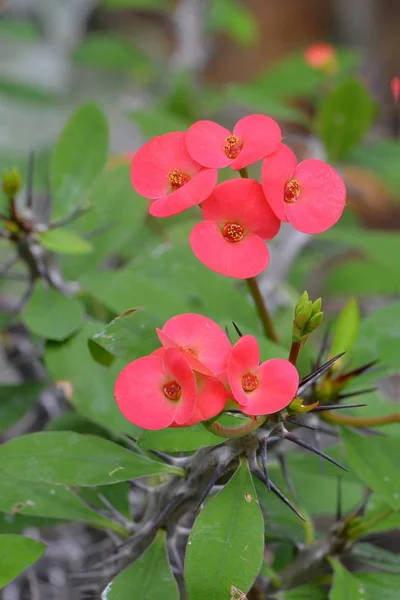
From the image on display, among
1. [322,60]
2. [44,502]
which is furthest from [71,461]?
[322,60]

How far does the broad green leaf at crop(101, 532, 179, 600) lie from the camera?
614mm

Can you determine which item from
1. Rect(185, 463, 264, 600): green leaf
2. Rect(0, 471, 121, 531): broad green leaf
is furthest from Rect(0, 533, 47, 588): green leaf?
Rect(185, 463, 264, 600): green leaf

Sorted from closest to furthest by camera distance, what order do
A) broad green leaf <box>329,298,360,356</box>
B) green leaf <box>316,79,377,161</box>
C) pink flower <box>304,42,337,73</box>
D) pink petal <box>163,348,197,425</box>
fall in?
pink petal <box>163,348,197,425</box> → broad green leaf <box>329,298,360,356</box> → green leaf <box>316,79,377,161</box> → pink flower <box>304,42,337,73</box>

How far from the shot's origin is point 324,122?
1368 millimetres

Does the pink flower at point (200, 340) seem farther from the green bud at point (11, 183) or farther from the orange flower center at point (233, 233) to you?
the green bud at point (11, 183)

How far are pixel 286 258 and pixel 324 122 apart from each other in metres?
0.32

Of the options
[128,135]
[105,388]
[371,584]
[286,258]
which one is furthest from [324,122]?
[128,135]

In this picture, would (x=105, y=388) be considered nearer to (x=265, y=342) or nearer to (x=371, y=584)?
(x=265, y=342)

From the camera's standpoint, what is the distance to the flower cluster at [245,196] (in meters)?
0.52

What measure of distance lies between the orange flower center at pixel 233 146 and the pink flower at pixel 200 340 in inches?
5.7

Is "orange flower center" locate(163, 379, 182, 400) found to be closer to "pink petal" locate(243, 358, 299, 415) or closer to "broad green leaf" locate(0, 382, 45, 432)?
"pink petal" locate(243, 358, 299, 415)

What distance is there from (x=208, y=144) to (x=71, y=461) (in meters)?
0.33

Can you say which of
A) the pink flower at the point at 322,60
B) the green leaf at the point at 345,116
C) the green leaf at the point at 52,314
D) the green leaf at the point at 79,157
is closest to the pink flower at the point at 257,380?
the green leaf at the point at 52,314

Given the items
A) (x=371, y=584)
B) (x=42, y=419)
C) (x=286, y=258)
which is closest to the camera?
(x=371, y=584)
